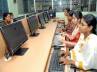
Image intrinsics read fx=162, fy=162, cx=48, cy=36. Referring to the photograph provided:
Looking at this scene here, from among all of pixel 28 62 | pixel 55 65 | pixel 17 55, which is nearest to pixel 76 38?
pixel 55 65

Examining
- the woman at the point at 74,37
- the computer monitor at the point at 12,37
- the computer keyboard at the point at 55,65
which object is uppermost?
the computer monitor at the point at 12,37

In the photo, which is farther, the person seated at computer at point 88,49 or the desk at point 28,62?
the person seated at computer at point 88,49

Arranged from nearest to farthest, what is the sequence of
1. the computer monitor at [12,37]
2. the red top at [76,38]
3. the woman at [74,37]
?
the computer monitor at [12,37] → the woman at [74,37] → the red top at [76,38]

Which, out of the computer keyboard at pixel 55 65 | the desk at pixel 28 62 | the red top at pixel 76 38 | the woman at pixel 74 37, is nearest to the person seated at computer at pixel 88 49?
the computer keyboard at pixel 55 65

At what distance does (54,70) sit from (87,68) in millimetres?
338

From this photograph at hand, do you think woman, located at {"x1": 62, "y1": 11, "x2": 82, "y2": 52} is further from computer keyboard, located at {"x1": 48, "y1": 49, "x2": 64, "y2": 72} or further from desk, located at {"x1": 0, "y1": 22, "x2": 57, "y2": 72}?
desk, located at {"x1": 0, "y1": 22, "x2": 57, "y2": 72}

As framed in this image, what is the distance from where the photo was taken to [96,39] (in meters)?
1.60

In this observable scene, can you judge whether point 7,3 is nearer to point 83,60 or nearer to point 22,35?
point 22,35

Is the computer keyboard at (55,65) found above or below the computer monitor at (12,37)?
below

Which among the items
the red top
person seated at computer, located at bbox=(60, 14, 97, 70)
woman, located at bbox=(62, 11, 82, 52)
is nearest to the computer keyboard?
person seated at computer, located at bbox=(60, 14, 97, 70)

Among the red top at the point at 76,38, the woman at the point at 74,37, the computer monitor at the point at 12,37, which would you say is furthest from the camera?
the red top at the point at 76,38

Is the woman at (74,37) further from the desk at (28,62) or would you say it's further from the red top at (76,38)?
the desk at (28,62)

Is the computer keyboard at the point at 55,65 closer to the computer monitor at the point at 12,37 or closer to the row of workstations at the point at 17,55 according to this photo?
the row of workstations at the point at 17,55

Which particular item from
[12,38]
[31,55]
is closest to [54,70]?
[31,55]
